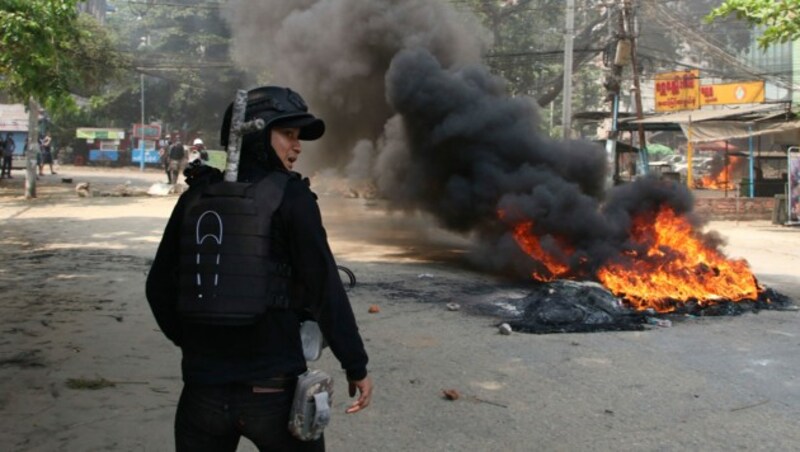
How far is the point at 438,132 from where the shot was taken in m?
9.48

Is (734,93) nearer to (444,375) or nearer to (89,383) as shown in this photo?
(444,375)

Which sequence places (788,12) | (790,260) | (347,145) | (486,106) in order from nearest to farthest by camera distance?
(788,12)
(486,106)
(790,260)
(347,145)

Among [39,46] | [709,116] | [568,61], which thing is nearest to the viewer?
[39,46]

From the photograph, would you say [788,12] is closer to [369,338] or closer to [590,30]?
[369,338]

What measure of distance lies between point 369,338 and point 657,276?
3.32 metres

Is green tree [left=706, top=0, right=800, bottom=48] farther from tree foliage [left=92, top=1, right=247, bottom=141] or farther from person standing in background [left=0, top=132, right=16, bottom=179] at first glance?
tree foliage [left=92, top=1, right=247, bottom=141]

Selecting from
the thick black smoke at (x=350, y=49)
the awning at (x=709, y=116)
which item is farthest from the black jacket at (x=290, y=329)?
the awning at (x=709, y=116)

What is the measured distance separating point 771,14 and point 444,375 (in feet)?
20.5

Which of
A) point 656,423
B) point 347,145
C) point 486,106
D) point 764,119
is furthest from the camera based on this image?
point 764,119

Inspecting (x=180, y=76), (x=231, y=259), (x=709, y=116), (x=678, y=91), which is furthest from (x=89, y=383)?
(x=180, y=76)

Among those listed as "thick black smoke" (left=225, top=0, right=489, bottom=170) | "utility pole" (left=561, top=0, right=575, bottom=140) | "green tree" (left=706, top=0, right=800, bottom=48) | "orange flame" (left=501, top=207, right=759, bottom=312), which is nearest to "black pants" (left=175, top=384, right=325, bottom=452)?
"orange flame" (left=501, top=207, right=759, bottom=312)

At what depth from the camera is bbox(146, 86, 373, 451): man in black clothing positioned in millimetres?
1896

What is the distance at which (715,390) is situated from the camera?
4.22 metres

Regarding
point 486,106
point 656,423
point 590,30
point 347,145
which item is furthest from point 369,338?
point 590,30
